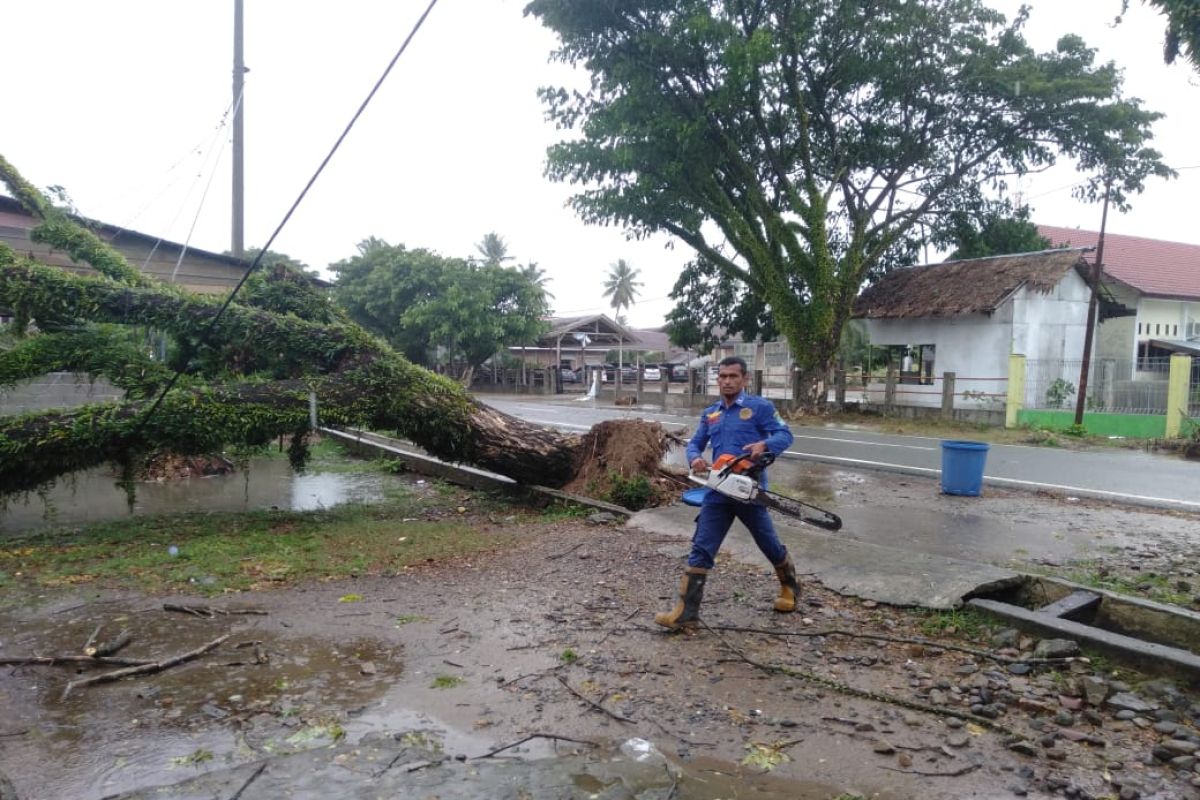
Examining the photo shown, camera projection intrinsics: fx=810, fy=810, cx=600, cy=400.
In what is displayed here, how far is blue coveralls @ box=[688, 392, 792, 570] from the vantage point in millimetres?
5086

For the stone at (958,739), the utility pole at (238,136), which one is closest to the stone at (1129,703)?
the stone at (958,739)

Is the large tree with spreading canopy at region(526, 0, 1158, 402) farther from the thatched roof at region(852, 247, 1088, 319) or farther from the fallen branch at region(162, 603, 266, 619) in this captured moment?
the fallen branch at region(162, 603, 266, 619)

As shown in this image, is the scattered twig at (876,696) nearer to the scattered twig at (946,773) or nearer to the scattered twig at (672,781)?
the scattered twig at (946,773)

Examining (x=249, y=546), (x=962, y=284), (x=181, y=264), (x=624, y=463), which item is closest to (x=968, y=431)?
(x=962, y=284)

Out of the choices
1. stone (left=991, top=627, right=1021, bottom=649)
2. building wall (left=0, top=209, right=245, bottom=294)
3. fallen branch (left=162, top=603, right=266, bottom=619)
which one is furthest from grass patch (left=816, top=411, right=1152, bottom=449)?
fallen branch (left=162, top=603, right=266, bottom=619)

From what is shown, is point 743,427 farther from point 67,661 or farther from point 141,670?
point 67,661

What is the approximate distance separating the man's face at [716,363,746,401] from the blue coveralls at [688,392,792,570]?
0.07 metres

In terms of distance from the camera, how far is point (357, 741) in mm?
3639

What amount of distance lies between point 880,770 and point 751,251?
20836 millimetres

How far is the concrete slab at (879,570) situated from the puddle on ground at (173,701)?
10.5 feet

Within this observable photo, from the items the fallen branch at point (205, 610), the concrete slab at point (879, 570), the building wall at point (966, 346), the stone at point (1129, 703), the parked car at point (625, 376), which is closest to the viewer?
the stone at point (1129, 703)

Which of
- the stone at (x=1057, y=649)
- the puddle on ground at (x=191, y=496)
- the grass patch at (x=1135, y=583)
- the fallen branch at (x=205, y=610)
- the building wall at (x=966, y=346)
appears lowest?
the puddle on ground at (x=191, y=496)

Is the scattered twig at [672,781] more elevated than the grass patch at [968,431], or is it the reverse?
the grass patch at [968,431]

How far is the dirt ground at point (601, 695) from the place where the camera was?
3.39 metres
